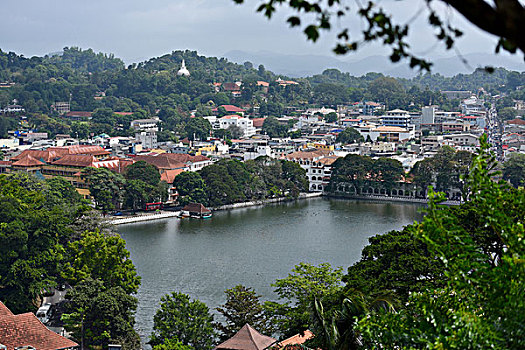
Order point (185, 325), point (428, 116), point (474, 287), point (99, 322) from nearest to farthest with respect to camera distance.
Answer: point (474, 287)
point (185, 325)
point (99, 322)
point (428, 116)

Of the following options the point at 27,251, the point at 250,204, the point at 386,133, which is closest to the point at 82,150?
the point at 250,204

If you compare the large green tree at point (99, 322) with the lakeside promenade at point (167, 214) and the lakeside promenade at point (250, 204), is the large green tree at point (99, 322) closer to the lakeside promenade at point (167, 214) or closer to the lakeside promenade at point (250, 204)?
the lakeside promenade at point (167, 214)

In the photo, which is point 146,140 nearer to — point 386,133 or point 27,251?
point 386,133

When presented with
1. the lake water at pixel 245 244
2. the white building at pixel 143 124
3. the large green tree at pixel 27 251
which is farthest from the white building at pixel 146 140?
the large green tree at pixel 27 251

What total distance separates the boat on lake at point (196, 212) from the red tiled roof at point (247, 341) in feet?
44.1

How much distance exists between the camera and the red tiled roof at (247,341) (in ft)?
27.0

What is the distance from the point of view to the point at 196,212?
21.9 meters

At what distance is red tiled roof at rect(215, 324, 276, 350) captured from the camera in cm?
823

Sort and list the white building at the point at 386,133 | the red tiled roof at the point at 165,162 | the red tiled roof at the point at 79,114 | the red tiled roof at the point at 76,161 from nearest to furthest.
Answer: the red tiled roof at the point at 76,161 < the red tiled roof at the point at 165,162 < the white building at the point at 386,133 < the red tiled roof at the point at 79,114

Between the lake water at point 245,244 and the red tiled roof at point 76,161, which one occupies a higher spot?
the red tiled roof at point 76,161

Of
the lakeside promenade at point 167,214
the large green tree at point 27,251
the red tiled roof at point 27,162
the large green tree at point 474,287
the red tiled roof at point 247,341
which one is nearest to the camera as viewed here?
the large green tree at point 474,287

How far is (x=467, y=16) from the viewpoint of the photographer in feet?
6.37

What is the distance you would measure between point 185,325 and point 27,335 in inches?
82.9

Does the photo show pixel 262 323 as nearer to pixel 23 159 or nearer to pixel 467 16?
pixel 467 16
